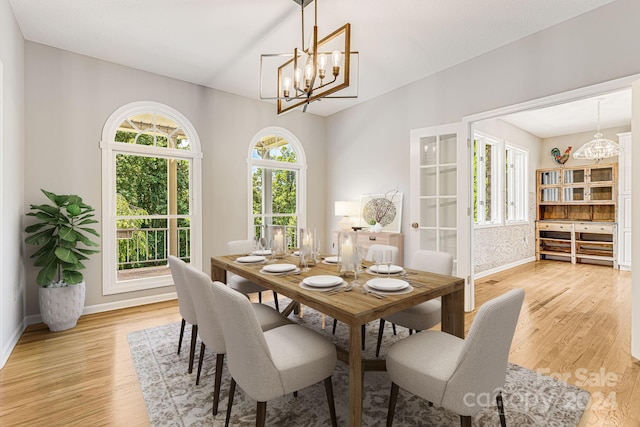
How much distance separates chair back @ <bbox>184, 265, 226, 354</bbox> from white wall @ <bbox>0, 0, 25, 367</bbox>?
178cm

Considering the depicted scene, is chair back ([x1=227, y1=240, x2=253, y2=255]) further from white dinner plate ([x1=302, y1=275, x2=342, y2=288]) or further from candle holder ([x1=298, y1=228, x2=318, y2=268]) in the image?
white dinner plate ([x1=302, y1=275, x2=342, y2=288])

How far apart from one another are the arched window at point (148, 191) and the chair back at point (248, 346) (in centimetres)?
297

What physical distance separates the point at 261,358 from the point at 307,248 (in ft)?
3.60

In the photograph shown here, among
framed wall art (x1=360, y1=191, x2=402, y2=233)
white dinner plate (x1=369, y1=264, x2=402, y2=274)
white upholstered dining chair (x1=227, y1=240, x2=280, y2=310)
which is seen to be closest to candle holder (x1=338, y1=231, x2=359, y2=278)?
white dinner plate (x1=369, y1=264, x2=402, y2=274)

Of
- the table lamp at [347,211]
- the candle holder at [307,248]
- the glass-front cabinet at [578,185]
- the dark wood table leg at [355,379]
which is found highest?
the glass-front cabinet at [578,185]

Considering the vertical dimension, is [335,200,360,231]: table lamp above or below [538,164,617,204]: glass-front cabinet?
below

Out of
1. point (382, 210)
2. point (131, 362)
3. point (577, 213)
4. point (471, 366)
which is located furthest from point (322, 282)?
point (577, 213)

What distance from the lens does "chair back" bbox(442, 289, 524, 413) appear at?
123 cm

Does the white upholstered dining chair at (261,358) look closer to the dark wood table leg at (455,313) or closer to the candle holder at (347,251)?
the candle holder at (347,251)

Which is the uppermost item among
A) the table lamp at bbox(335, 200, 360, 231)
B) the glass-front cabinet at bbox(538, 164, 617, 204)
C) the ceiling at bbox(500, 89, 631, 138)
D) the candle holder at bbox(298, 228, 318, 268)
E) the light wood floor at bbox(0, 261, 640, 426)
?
the ceiling at bbox(500, 89, 631, 138)

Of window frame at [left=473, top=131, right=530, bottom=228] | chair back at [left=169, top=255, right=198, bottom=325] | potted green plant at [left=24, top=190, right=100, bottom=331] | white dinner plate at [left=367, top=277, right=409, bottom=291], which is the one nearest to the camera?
white dinner plate at [left=367, top=277, right=409, bottom=291]

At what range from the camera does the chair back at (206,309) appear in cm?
174

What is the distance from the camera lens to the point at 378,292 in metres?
1.71

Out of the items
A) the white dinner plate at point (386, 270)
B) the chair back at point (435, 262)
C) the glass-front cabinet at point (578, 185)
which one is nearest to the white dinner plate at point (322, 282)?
the white dinner plate at point (386, 270)
